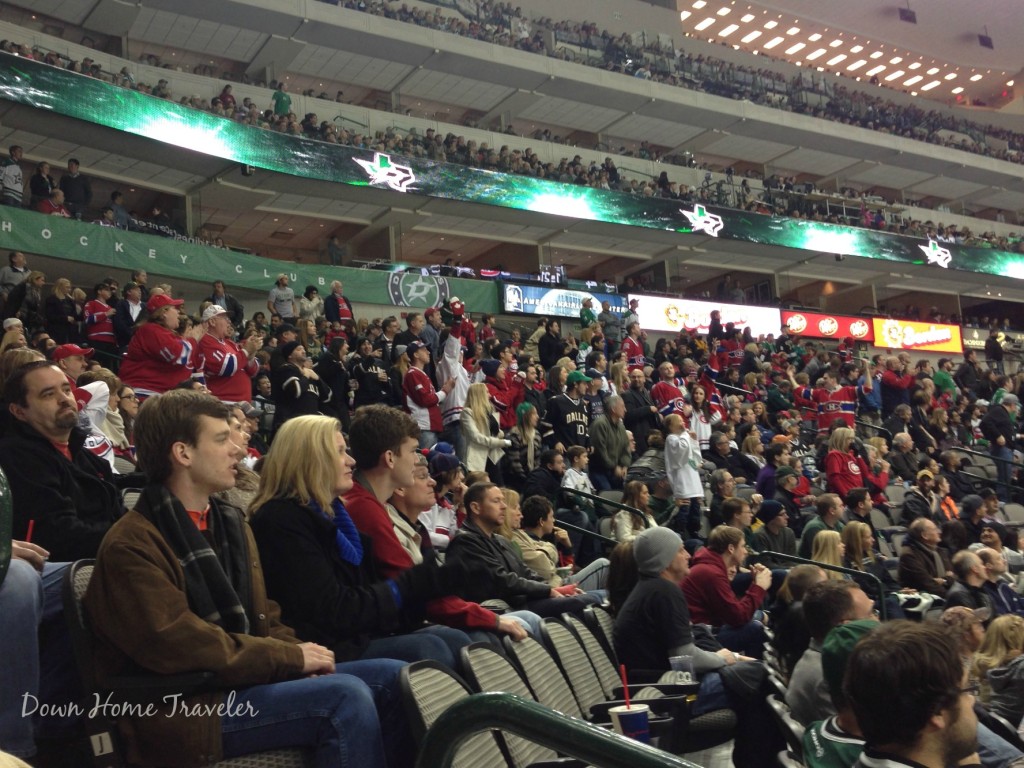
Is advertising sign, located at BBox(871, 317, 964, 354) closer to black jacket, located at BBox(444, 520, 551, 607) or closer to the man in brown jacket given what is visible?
black jacket, located at BBox(444, 520, 551, 607)

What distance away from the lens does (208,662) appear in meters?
2.23

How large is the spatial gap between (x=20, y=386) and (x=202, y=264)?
46.4ft

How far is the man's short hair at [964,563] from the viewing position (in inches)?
261

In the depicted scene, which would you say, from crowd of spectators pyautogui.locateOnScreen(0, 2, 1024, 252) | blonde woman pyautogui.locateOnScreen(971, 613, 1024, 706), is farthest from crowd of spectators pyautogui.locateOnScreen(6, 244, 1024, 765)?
crowd of spectators pyautogui.locateOnScreen(0, 2, 1024, 252)

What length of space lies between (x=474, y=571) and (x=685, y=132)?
27.9m

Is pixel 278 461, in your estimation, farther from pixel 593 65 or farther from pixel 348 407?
pixel 593 65

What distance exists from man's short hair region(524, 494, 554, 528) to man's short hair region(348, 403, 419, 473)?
108 inches

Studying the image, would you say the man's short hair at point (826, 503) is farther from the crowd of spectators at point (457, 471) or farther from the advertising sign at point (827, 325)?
the advertising sign at point (827, 325)

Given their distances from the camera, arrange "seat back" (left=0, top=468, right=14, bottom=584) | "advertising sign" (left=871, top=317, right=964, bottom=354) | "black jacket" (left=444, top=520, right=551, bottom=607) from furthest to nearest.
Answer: "advertising sign" (left=871, top=317, right=964, bottom=354), "black jacket" (left=444, top=520, right=551, bottom=607), "seat back" (left=0, top=468, right=14, bottom=584)

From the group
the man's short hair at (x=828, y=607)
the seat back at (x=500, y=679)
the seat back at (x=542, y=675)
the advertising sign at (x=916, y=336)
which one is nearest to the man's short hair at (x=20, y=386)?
→ the seat back at (x=500, y=679)

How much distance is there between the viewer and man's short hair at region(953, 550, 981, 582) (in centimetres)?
662

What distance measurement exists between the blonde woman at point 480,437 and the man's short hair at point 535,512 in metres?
2.85

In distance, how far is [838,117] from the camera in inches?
1254

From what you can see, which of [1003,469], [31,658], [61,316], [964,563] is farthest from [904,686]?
[1003,469]
